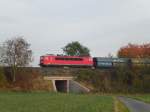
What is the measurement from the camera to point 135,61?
11219cm

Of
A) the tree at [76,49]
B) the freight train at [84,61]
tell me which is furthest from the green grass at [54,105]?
the tree at [76,49]

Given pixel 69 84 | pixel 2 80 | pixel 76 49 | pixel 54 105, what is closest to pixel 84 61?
pixel 69 84

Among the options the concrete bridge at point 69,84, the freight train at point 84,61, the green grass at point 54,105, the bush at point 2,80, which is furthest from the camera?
the freight train at point 84,61

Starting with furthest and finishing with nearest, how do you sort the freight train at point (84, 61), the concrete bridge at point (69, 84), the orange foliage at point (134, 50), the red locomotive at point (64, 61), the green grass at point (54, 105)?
the orange foliage at point (134, 50) → the freight train at point (84, 61) → the red locomotive at point (64, 61) → the concrete bridge at point (69, 84) → the green grass at point (54, 105)

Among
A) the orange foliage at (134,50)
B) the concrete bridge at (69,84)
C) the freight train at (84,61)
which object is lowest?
the concrete bridge at (69,84)

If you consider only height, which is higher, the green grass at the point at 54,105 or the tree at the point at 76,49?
the tree at the point at 76,49

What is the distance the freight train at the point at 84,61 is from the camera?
106m

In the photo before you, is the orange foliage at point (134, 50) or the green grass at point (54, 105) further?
the orange foliage at point (134, 50)

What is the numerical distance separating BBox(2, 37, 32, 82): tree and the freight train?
21.9 ft

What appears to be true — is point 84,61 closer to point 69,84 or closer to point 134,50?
point 69,84

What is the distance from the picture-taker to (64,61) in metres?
108

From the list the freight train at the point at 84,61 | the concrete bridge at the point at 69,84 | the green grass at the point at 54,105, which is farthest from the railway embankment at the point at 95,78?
the green grass at the point at 54,105

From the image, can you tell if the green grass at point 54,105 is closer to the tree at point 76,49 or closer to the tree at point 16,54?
the tree at point 16,54

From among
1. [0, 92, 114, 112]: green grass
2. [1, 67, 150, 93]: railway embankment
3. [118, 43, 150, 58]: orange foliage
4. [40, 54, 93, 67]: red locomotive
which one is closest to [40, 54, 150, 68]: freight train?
[40, 54, 93, 67]: red locomotive
